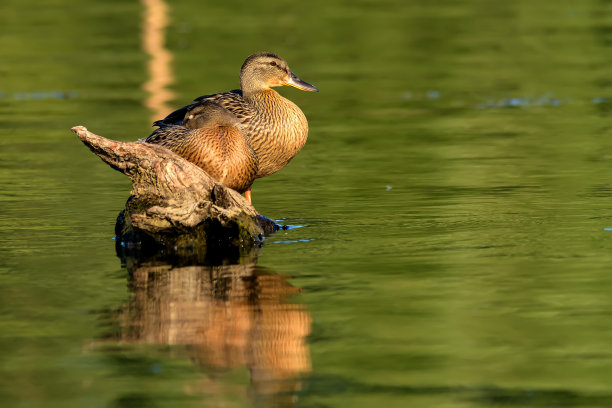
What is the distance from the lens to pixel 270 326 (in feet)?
21.2

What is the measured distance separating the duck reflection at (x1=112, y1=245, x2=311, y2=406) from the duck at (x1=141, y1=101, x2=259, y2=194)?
1.46m

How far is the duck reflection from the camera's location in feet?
18.9

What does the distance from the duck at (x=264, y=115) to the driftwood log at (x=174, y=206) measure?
41.0 inches

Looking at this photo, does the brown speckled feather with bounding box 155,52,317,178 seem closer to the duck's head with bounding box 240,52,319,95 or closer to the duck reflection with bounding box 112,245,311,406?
the duck's head with bounding box 240,52,319,95

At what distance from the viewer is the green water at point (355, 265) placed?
5.63 metres

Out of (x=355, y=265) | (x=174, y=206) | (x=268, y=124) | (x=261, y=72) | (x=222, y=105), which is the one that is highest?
(x=261, y=72)

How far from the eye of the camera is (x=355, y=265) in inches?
307

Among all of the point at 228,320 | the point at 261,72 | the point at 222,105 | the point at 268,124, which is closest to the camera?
the point at 228,320

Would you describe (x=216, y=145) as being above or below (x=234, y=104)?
below

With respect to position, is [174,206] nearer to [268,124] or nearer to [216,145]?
[216,145]

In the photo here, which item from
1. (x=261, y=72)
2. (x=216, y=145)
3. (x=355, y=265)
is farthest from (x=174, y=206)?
(x=261, y=72)

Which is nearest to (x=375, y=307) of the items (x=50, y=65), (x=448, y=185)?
(x=448, y=185)

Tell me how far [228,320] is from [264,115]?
409 cm

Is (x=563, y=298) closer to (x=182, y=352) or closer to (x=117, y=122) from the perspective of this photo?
(x=182, y=352)
